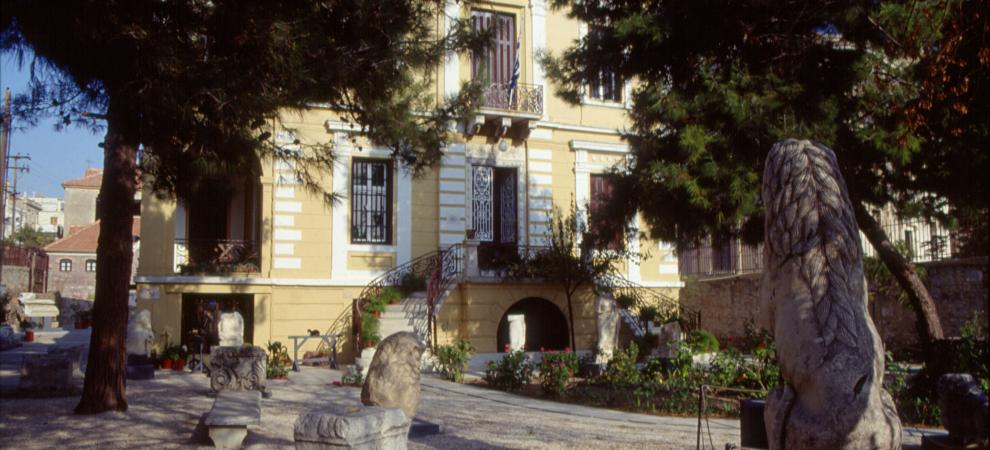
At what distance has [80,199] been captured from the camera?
226 ft

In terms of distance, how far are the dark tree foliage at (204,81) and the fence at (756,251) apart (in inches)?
221

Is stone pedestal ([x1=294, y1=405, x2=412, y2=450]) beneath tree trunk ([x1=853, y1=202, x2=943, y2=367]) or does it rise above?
beneath

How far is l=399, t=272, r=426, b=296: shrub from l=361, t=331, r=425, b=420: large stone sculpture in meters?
11.2

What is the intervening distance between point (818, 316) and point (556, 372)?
8644 mm

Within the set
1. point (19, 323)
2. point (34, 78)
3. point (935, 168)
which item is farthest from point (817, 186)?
point (19, 323)

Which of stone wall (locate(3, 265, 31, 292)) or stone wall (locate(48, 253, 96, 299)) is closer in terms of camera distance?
stone wall (locate(3, 265, 31, 292))

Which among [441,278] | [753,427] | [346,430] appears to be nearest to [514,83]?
[441,278]

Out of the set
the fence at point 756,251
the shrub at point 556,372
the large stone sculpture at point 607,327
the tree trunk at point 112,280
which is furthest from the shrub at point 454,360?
the tree trunk at point 112,280

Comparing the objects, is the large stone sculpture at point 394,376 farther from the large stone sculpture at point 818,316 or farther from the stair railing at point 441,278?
the stair railing at point 441,278

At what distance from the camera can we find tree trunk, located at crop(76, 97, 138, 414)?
9.90 metres

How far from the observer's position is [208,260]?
19875mm

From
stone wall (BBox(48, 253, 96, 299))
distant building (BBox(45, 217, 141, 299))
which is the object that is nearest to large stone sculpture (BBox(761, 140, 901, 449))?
distant building (BBox(45, 217, 141, 299))

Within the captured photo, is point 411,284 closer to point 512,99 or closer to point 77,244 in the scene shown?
point 512,99

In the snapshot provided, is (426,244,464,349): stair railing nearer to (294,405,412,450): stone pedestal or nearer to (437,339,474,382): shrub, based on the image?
(437,339,474,382): shrub
